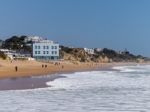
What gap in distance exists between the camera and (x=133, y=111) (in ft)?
39.5

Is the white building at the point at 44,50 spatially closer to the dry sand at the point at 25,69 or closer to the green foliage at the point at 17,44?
the green foliage at the point at 17,44

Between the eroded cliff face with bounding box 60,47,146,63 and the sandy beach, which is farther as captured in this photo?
the eroded cliff face with bounding box 60,47,146,63

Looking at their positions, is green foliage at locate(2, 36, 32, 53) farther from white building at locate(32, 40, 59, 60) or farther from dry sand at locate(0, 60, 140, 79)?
dry sand at locate(0, 60, 140, 79)

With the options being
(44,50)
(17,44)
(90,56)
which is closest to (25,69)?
(44,50)

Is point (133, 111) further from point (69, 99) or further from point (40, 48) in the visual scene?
point (40, 48)

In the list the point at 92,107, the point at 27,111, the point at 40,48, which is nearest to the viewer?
the point at 27,111

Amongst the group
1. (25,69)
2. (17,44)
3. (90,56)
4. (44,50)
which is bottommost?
(25,69)

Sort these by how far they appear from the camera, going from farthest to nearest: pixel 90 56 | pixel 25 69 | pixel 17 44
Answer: pixel 90 56
pixel 17 44
pixel 25 69

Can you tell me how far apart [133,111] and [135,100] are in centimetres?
281

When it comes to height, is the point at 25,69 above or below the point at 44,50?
below

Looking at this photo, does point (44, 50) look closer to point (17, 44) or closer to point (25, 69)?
point (17, 44)

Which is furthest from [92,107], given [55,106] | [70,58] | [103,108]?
[70,58]

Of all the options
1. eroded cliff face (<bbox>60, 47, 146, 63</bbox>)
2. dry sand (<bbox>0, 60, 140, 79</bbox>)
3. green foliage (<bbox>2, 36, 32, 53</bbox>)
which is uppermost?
green foliage (<bbox>2, 36, 32, 53</bbox>)

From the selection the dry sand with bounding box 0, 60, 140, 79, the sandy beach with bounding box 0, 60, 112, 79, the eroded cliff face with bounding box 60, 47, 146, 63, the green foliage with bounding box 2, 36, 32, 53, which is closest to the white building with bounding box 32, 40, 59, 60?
the green foliage with bounding box 2, 36, 32, 53
